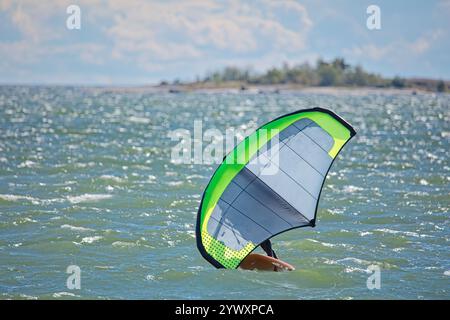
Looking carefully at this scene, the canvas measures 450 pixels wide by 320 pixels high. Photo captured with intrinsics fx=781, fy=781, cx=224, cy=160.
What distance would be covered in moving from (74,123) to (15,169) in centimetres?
2905

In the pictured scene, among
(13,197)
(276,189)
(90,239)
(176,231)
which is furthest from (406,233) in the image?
(13,197)

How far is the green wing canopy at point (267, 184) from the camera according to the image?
15.9m

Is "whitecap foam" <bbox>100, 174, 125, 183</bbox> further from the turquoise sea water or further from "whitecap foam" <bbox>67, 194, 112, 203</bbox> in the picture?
"whitecap foam" <bbox>67, 194, 112, 203</bbox>

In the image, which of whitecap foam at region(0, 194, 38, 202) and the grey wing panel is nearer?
the grey wing panel

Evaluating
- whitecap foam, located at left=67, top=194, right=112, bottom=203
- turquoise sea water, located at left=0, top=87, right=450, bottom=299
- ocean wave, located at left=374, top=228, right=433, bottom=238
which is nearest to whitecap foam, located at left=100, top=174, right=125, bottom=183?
turquoise sea water, located at left=0, top=87, right=450, bottom=299

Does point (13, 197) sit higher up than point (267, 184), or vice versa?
point (267, 184)

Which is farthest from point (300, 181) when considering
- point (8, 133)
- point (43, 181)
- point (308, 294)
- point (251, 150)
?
point (8, 133)

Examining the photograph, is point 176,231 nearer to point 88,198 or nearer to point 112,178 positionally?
point 88,198

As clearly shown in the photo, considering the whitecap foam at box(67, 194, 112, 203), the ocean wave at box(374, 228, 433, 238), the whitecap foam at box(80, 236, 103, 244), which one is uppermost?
the whitecap foam at box(67, 194, 112, 203)

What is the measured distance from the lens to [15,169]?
104ft

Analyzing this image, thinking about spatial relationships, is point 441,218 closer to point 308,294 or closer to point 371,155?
point 308,294

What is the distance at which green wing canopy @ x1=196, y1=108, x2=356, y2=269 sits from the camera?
15.9 m

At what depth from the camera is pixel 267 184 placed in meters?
16.3
